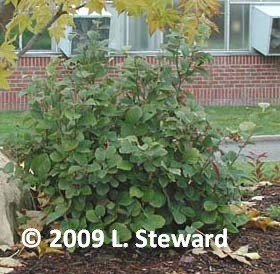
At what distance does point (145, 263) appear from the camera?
504 centimetres

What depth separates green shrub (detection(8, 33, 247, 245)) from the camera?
5.00 m

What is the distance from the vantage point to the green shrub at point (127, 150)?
197 inches

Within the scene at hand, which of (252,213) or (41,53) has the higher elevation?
(41,53)

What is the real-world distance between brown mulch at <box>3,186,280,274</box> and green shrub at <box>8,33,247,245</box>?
0.16 meters

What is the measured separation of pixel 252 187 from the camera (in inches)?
278

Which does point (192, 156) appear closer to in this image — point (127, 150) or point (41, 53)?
point (127, 150)

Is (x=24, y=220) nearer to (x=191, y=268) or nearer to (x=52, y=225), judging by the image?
(x=52, y=225)

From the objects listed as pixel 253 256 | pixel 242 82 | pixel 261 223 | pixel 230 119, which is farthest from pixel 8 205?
pixel 242 82

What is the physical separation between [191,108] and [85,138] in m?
0.67

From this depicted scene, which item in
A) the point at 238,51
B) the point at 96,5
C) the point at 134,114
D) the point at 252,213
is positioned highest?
the point at 96,5

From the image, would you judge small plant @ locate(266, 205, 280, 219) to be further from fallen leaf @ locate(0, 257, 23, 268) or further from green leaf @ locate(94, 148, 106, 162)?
fallen leaf @ locate(0, 257, 23, 268)

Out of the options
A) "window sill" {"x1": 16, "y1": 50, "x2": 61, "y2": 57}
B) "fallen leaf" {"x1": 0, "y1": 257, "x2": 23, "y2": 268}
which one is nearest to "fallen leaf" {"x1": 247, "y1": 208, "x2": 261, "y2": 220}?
"fallen leaf" {"x1": 0, "y1": 257, "x2": 23, "y2": 268}

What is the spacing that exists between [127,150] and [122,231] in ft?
→ 1.57

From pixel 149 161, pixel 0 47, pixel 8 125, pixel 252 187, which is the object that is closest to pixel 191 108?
pixel 149 161
